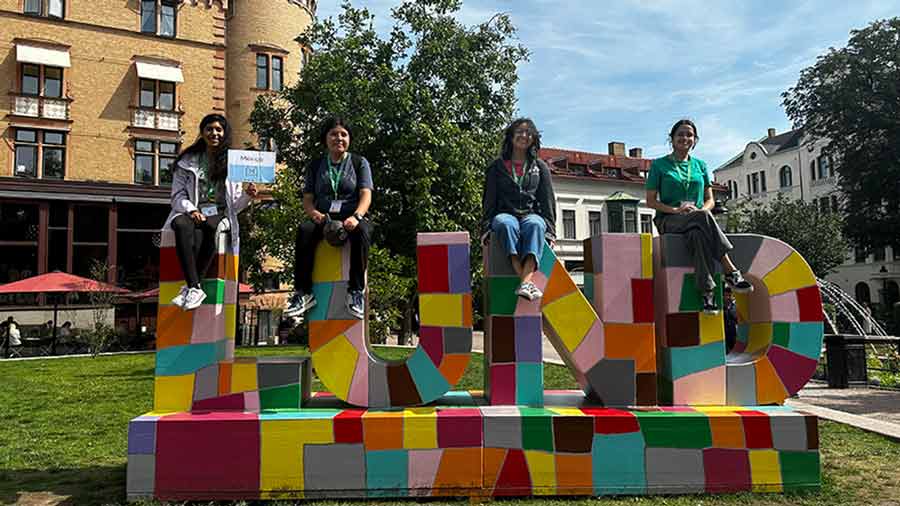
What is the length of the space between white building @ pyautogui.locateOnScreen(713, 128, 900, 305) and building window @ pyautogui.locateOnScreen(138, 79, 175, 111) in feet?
121

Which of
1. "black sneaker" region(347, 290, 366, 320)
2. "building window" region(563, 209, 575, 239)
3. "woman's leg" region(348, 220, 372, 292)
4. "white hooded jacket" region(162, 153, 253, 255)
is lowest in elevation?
"black sneaker" region(347, 290, 366, 320)

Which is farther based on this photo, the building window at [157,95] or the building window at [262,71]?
the building window at [262,71]

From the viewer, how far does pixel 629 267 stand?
229 inches

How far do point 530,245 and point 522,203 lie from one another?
477 millimetres

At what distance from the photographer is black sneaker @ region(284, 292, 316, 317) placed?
5434mm

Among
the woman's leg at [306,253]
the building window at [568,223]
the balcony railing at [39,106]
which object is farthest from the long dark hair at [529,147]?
the building window at [568,223]

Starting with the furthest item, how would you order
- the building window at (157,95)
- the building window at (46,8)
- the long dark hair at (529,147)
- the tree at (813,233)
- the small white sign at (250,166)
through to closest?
the tree at (813,233)
the building window at (157,95)
the building window at (46,8)
the long dark hair at (529,147)
the small white sign at (250,166)

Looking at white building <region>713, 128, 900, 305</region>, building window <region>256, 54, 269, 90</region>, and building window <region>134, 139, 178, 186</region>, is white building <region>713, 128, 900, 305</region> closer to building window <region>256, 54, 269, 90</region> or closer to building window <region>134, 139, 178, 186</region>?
building window <region>256, 54, 269, 90</region>

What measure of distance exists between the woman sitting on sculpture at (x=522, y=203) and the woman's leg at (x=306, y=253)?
1.56 metres

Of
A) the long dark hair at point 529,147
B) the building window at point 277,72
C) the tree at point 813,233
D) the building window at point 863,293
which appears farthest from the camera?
the building window at point 863,293

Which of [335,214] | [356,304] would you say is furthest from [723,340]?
[335,214]

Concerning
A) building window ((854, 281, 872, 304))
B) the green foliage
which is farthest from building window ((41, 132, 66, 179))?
building window ((854, 281, 872, 304))

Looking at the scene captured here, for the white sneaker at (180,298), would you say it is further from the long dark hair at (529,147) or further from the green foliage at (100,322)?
the green foliage at (100,322)

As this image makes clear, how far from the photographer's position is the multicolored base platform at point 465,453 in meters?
5.14
